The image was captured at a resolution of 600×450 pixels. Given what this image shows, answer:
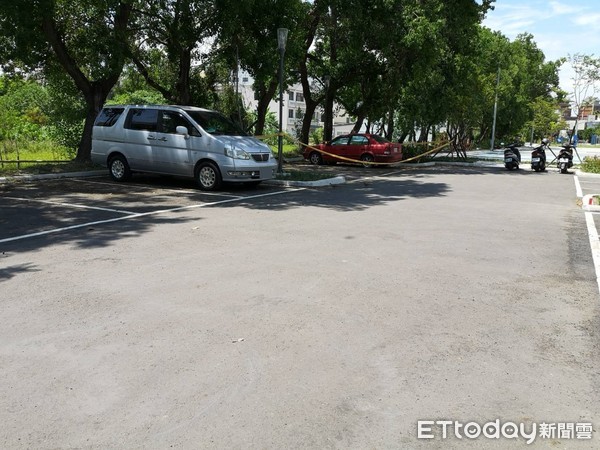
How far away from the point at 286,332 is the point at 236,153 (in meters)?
8.76

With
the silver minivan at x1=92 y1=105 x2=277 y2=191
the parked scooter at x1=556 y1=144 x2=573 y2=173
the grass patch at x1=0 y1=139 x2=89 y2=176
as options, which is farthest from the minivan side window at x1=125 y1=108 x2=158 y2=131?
the parked scooter at x1=556 y1=144 x2=573 y2=173

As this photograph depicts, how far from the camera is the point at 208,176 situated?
13.0 m

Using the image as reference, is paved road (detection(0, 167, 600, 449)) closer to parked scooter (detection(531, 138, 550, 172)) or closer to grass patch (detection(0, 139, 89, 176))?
grass patch (detection(0, 139, 89, 176))

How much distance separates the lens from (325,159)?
24.6m

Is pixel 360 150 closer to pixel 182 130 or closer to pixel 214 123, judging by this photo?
pixel 214 123

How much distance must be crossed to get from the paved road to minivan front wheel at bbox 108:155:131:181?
201 inches

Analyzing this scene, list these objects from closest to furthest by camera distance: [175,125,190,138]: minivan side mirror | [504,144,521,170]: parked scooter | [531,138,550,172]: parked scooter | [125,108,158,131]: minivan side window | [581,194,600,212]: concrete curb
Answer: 1. [581,194,600,212]: concrete curb
2. [175,125,190,138]: minivan side mirror
3. [125,108,158,131]: minivan side window
4. [531,138,550,172]: parked scooter
5. [504,144,521,170]: parked scooter

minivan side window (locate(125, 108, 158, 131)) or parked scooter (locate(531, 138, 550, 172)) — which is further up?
minivan side window (locate(125, 108, 158, 131))

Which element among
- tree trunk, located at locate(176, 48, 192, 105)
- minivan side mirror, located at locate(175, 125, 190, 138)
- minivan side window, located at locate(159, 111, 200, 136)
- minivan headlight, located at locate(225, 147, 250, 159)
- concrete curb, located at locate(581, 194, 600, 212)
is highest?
tree trunk, located at locate(176, 48, 192, 105)

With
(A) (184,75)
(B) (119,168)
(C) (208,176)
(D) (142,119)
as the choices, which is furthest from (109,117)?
(A) (184,75)

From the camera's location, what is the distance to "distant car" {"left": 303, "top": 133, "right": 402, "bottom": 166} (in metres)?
23.5

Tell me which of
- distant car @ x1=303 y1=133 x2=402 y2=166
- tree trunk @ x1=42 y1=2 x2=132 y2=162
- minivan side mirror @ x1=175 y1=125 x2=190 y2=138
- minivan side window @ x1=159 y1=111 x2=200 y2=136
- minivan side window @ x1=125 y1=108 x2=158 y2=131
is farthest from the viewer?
distant car @ x1=303 y1=133 x2=402 y2=166

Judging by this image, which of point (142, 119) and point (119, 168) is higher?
point (142, 119)

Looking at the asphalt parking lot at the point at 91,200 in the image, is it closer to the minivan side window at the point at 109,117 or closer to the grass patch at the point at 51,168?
the grass patch at the point at 51,168
